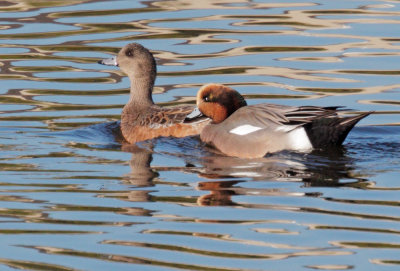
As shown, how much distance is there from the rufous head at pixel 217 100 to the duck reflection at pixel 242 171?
42 centimetres

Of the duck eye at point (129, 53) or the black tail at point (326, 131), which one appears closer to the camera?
the black tail at point (326, 131)

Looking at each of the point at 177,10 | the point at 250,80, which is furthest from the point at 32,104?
the point at 177,10

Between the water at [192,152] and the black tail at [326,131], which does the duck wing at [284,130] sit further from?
the water at [192,152]

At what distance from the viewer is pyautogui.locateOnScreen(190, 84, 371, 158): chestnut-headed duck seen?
353 inches

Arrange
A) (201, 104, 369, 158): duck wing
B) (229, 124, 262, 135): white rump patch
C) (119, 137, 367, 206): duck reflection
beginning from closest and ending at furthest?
(119, 137, 367, 206): duck reflection, (201, 104, 369, 158): duck wing, (229, 124, 262, 135): white rump patch

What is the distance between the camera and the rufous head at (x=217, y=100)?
969 cm

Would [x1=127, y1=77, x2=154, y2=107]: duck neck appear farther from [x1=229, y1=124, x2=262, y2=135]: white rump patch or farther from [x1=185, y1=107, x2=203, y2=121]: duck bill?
[x1=229, y1=124, x2=262, y2=135]: white rump patch

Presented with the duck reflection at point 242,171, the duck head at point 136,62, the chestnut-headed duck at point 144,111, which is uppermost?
the duck head at point 136,62

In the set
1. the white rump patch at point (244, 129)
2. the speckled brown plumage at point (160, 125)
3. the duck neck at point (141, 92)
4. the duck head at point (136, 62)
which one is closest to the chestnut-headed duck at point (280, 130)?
the white rump patch at point (244, 129)

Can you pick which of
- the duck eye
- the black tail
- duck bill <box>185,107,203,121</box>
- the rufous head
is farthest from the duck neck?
the black tail

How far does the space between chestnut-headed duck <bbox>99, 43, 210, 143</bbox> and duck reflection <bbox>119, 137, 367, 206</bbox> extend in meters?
0.40

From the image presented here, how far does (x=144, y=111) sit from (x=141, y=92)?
40 cm

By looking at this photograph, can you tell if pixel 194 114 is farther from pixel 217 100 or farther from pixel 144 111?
pixel 144 111

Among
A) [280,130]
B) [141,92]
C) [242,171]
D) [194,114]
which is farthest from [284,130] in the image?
[141,92]
